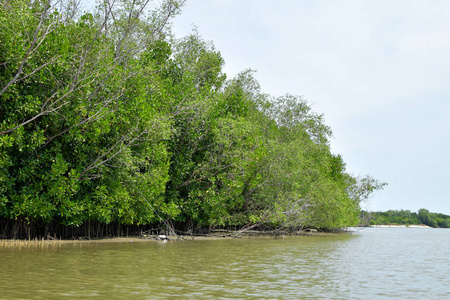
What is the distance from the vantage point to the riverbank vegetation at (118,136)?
16.7 metres

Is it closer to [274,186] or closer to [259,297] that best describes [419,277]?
[259,297]

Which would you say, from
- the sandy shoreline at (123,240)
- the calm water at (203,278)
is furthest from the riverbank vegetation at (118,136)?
the calm water at (203,278)

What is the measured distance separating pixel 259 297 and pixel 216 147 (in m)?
18.9

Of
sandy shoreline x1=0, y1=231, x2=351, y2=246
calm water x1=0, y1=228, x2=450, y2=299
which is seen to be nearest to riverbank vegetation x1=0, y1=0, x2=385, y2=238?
sandy shoreline x1=0, y1=231, x2=351, y2=246

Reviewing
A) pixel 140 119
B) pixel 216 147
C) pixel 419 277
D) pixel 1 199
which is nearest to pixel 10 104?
pixel 1 199

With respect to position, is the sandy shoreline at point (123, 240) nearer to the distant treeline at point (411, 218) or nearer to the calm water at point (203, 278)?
the calm water at point (203, 278)

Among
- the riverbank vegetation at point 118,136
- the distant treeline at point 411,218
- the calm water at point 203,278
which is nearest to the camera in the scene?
the calm water at point 203,278

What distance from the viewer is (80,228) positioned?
21.9 meters

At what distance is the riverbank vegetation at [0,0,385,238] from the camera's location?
16.7 m

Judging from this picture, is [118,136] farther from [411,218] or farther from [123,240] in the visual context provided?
[411,218]

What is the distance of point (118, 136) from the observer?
20.6m

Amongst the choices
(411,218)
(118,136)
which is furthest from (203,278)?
(411,218)

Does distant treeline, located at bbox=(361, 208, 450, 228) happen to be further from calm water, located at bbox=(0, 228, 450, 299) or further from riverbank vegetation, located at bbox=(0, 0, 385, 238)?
calm water, located at bbox=(0, 228, 450, 299)

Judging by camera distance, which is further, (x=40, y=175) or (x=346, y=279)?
(x=40, y=175)
